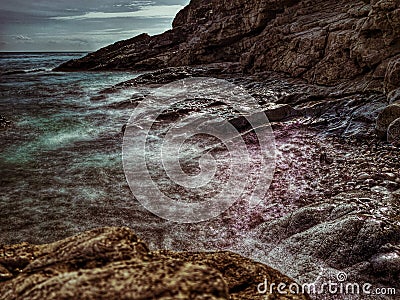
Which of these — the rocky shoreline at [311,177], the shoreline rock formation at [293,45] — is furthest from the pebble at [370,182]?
the shoreline rock formation at [293,45]

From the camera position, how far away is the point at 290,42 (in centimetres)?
2000

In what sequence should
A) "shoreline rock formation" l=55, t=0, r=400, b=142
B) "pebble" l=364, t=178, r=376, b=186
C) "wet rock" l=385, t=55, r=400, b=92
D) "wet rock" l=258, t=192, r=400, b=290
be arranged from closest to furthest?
"wet rock" l=258, t=192, r=400, b=290
"pebble" l=364, t=178, r=376, b=186
"wet rock" l=385, t=55, r=400, b=92
"shoreline rock formation" l=55, t=0, r=400, b=142

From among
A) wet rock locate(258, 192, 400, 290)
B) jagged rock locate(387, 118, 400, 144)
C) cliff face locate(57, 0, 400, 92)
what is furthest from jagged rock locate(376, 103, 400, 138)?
wet rock locate(258, 192, 400, 290)

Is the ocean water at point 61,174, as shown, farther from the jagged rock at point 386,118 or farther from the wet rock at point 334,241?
the jagged rock at point 386,118

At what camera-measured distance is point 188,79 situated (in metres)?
25.3

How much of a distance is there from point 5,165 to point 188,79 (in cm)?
1699

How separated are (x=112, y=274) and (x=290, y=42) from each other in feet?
67.6

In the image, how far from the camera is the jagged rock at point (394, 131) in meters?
8.80

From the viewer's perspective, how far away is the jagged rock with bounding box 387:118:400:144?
28.9 ft

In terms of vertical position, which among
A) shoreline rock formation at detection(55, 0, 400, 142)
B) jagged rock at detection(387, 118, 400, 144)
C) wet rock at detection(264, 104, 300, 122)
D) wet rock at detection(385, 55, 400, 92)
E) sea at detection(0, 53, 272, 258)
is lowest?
sea at detection(0, 53, 272, 258)

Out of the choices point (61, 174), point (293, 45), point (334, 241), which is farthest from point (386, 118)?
point (293, 45)

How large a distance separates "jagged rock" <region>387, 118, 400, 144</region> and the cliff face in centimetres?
297

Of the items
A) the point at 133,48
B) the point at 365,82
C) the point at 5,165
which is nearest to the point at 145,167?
the point at 5,165

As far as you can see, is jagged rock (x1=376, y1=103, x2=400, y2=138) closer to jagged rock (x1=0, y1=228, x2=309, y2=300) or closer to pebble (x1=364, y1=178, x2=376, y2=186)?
pebble (x1=364, y1=178, x2=376, y2=186)
